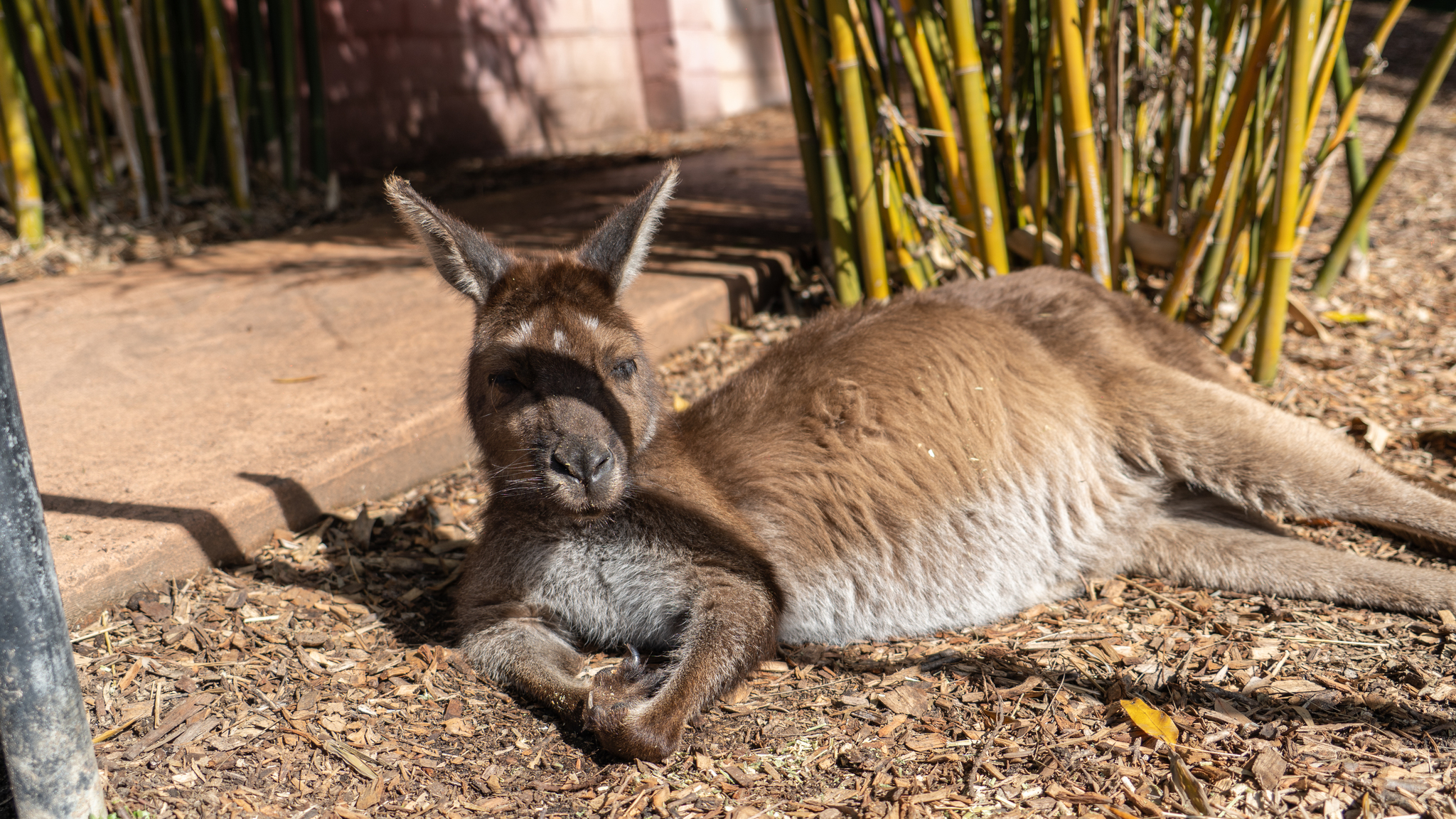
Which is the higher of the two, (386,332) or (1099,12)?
(1099,12)

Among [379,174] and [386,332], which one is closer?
[386,332]

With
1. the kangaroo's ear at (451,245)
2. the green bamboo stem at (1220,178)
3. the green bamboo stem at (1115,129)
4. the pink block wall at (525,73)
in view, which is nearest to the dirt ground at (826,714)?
the kangaroo's ear at (451,245)

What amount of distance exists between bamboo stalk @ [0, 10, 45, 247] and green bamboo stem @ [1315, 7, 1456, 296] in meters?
6.76

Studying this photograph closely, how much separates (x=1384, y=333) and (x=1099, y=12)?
1.99m

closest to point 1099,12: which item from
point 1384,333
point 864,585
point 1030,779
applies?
point 1384,333

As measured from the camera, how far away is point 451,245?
104 inches

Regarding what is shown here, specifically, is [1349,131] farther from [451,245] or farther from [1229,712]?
[451,245]

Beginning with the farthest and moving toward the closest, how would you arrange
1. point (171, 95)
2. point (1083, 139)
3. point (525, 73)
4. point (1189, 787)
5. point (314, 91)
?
1. point (525, 73)
2. point (314, 91)
3. point (171, 95)
4. point (1083, 139)
5. point (1189, 787)

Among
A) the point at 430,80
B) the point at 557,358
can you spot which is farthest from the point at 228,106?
the point at 557,358

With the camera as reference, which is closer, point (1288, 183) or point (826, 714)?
point (826, 714)

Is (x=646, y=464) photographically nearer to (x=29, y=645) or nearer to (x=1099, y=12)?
(x=29, y=645)

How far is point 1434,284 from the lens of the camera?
5219 millimetres

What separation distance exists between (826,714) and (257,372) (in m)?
2.82

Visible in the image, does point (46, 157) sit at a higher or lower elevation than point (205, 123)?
lower
